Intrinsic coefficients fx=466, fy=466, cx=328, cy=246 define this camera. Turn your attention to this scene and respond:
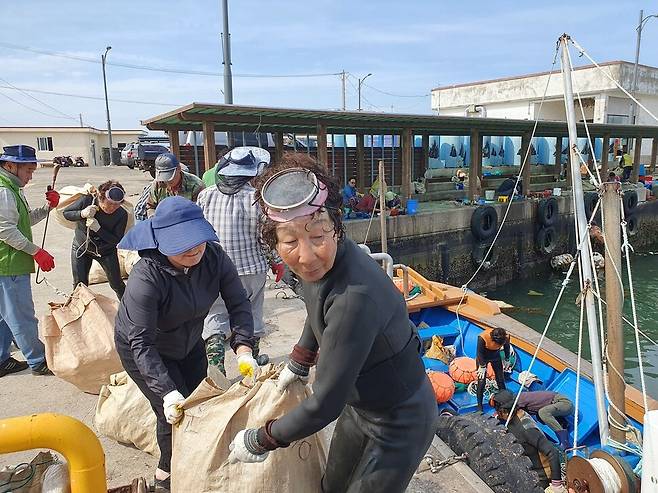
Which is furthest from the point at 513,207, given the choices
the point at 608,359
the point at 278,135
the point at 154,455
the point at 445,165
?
the point at 154,455

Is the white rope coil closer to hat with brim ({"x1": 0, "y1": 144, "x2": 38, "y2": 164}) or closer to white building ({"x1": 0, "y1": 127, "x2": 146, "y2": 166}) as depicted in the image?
hat with brim ({"x1": 0, "y1": 144, "x2": 38, "y2": 164})

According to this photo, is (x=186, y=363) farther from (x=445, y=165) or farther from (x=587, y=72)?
(x=587, y=72)

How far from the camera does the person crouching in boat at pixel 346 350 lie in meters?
1.38

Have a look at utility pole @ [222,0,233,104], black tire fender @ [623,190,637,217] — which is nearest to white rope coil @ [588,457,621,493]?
utility pole @ [222,0,233,104]

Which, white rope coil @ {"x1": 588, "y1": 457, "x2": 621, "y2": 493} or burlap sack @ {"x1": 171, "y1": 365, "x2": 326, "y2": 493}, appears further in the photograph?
white rope coil @ {"x1": 588, "y1": 457, "x2": 621, "y2": 493}

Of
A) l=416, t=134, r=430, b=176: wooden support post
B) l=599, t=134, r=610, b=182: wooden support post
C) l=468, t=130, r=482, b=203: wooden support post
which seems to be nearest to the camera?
l=468, t=130, r=482, b=203: wooden support post

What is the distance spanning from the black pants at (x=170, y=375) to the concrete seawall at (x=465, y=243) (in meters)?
8.75

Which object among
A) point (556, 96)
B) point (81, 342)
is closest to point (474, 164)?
point (81, 342)

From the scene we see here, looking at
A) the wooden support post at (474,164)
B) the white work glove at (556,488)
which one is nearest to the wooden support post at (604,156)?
the wooden support post at (474,164)

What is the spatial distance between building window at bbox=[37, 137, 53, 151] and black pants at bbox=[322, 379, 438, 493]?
3995 centimetres

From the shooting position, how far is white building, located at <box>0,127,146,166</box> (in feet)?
112

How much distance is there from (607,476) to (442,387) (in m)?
2.32

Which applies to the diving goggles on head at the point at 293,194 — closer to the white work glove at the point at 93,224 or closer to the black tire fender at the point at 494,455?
the black tire fender at the point at 494,455

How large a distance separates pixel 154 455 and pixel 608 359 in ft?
9.85
